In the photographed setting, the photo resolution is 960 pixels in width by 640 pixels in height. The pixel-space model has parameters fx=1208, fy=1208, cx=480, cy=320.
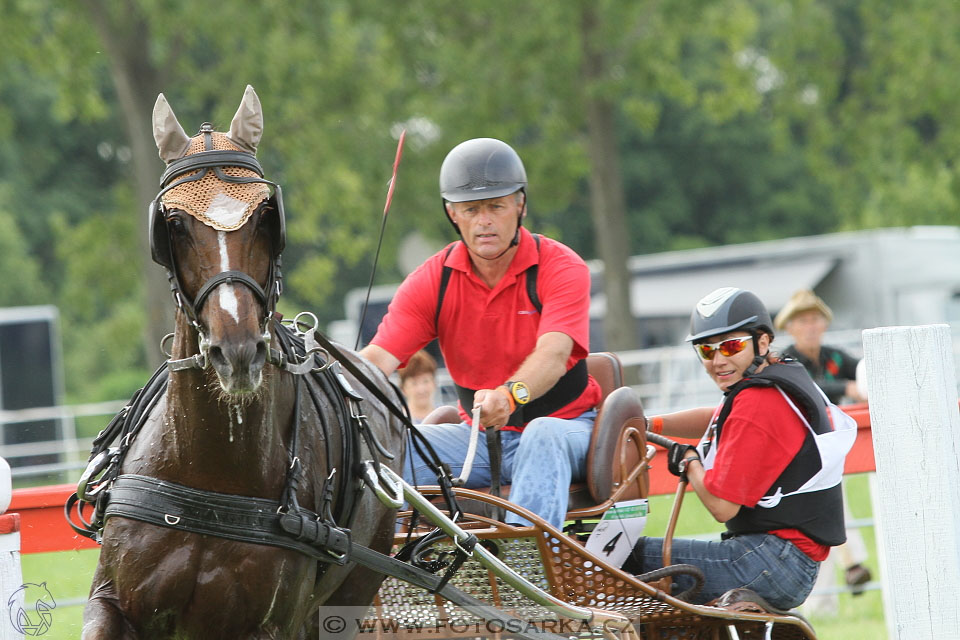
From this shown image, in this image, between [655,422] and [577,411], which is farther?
[655,422]

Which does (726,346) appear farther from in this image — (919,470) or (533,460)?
(919,470)

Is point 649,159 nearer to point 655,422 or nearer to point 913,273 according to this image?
point 913,273

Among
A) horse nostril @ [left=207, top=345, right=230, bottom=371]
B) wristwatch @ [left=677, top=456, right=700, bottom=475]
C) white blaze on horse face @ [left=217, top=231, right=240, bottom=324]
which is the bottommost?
wristwatch @ [left=677, top=456, right=700, bottom=475]

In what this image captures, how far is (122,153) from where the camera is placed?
3300 centimetres

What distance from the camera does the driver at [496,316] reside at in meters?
4.62

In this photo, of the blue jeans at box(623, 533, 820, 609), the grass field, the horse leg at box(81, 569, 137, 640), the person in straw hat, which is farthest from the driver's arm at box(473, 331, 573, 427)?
the person in straw hat

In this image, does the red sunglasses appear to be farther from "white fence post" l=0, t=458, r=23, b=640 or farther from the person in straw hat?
the person in straw hat

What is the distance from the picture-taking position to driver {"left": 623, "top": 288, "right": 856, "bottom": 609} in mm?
4391

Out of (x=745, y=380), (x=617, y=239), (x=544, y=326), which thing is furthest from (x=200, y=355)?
(x=617, y=239)

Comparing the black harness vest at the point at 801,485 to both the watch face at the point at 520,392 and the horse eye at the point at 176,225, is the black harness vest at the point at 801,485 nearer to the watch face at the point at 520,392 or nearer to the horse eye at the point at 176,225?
the watch face at the point at 520,392

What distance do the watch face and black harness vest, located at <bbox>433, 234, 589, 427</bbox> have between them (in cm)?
39

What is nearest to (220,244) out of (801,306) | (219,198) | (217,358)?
(219,198)

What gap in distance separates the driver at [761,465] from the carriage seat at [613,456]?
18cm

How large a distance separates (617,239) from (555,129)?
5.84 feet
